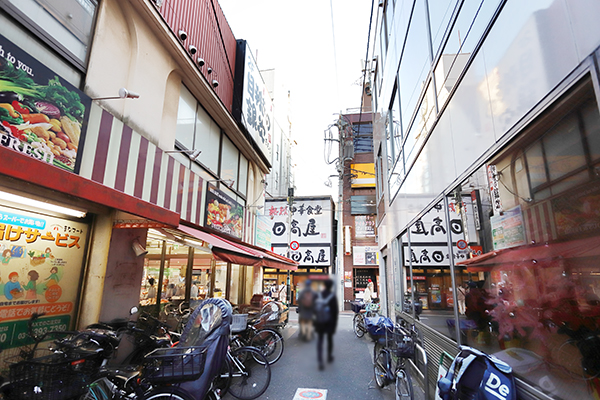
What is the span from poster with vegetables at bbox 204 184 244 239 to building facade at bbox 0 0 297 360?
0.36 feet

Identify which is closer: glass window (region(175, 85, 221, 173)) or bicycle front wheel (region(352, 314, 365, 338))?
glass window (region(175, 85, 221, 173))

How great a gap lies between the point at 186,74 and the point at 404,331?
823 centimetres

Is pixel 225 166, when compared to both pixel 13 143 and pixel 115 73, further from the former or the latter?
pixel 13 143

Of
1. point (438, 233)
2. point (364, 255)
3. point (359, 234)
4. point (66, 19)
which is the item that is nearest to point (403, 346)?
point (438, 233)

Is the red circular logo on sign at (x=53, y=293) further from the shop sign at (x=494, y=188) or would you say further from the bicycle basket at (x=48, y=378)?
the shop sign at (x=494, y=188)

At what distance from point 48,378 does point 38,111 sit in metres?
3.60

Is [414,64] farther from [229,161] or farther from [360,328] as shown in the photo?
[360,328]

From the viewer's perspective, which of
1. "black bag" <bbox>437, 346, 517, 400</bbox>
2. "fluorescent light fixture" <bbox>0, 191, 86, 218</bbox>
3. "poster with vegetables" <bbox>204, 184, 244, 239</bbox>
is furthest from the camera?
"poster with vegetables" <bbox>204, 184, 244, 239</bbox>

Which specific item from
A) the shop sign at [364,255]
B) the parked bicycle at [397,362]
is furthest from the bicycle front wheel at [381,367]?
the shop sign at [364,255]

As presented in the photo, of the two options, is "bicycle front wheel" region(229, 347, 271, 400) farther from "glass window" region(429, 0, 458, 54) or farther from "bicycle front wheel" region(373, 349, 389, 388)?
"glass window" region(429, 0, 458, 54)

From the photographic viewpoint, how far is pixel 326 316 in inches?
15.7

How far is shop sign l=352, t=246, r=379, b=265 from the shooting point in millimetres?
22422

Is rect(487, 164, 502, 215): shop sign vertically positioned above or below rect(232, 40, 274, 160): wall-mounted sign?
below

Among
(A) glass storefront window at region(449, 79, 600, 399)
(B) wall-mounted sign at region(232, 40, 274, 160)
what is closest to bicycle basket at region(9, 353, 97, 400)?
(A) glass storefront window at region(449, 79, 600, 399)
